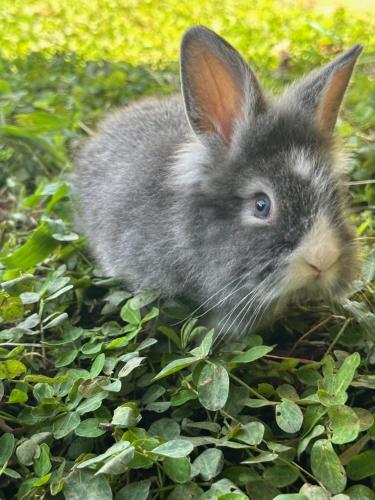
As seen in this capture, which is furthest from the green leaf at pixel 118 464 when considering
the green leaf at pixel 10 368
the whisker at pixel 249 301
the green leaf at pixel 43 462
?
the whisker at pixel 249 301

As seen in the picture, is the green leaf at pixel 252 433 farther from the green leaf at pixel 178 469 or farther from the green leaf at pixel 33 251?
the green leaf at pixel 33 251

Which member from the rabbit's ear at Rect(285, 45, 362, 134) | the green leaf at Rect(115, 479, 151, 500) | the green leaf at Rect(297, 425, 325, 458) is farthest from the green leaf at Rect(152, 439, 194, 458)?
the rabbit's ear at Rect(285, 45, 362, 134)

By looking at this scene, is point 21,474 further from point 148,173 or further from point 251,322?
point 148,173

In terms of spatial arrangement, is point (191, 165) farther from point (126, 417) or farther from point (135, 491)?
point (135, 491)

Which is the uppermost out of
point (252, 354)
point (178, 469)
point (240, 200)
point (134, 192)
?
point (240, 200)

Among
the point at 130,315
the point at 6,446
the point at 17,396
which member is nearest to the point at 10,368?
the point at 17,396

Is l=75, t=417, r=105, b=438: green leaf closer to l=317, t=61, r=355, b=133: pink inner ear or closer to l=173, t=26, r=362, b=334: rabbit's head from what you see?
l=173, t=26, r=362, b=334: rabbit's head
